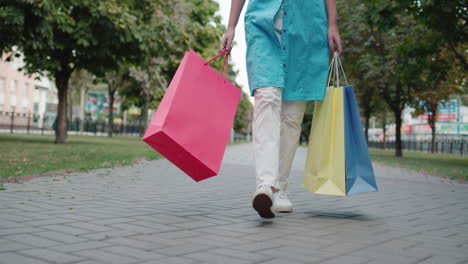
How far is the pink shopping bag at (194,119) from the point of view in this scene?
3.80 metres

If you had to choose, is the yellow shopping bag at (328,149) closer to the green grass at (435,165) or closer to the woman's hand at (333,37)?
the woman's hand at (333,37)

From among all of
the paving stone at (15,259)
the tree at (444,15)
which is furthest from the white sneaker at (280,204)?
the tree at (444,15)

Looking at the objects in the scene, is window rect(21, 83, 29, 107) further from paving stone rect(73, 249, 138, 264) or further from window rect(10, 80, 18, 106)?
paving stone rect(73, 249, 138, 264)

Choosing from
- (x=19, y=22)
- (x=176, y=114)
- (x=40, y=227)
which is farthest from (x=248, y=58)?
(x=19, y=22)

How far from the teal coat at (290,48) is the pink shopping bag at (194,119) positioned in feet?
0.94

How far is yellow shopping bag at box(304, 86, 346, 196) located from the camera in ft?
13.8

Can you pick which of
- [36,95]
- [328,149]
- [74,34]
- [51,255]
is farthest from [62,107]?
[36,95]

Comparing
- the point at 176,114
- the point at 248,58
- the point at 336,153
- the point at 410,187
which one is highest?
the point at 248,58

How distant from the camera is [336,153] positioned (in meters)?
4.24

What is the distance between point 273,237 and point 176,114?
1.20 m

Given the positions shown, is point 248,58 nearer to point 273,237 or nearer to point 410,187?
point 273,237

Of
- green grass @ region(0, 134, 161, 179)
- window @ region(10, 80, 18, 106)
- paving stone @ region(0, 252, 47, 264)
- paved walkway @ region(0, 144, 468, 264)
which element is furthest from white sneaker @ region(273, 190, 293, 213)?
window @ region(10, 80, 18, 106)

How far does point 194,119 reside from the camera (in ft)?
12.8

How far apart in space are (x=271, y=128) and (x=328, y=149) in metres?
0.60
